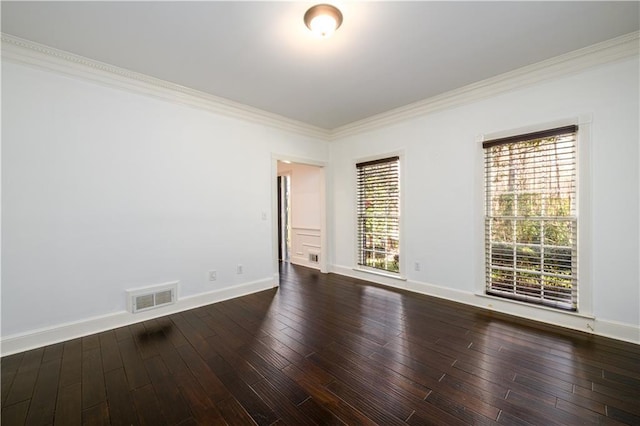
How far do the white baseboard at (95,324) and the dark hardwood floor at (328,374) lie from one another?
99mm

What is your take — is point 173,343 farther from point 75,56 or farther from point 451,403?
point 75,56

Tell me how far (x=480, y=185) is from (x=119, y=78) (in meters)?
4.51

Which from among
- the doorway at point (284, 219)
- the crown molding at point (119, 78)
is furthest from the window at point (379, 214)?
the doorway at point (284, 219)

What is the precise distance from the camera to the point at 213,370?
82.8 inches

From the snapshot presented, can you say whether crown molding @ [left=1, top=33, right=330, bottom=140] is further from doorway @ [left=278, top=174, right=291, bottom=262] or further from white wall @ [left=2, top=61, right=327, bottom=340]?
doorway @ [left=278, top=174, right=291, bottom=262]

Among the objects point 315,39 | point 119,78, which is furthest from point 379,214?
point 119,78

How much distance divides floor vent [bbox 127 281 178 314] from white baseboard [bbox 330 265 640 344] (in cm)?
321

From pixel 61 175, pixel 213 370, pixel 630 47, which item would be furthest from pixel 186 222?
pixel 630 47

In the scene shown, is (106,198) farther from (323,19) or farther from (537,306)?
(537,306)

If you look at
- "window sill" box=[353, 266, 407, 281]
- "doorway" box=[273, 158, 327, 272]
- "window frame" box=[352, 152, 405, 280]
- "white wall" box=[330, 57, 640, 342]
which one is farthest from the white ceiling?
"window sill" box=[353, 266, 407, 281]

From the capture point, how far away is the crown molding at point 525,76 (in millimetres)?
2490

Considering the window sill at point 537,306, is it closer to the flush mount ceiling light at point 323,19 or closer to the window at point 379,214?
the window at point 379,214

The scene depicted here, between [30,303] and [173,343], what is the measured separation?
1368 millimetres

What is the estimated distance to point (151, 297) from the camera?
3.12 metres
